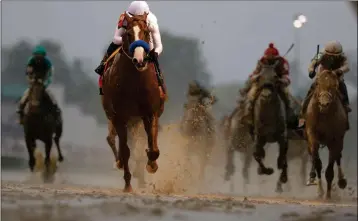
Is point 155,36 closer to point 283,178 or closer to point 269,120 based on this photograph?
point 269,120

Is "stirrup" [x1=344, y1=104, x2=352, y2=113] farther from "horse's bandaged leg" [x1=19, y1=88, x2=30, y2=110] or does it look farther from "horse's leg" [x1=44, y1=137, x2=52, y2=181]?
"horse's bandaged leg" [x1=19, y1=88, x2=30, y2=110]

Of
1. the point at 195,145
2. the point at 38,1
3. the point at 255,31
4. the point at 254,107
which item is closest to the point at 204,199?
the point at 195,145

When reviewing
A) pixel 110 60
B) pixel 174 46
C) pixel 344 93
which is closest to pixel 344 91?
pixel 344 93

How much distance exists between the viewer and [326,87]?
15.3ft

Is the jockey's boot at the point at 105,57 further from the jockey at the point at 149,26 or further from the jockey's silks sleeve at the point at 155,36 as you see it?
the jockey's silks sleeve at the point at 155,36

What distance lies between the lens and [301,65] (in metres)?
4.87

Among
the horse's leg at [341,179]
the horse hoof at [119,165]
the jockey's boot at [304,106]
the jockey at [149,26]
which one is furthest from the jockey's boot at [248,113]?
the jockey at [149,26]

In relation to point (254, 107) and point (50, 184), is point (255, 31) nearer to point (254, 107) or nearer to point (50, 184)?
point (254, 107)

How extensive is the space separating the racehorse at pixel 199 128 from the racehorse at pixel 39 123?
874 mm

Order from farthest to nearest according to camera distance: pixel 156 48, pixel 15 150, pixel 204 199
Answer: pixel 15 150 → pixel 204 199 → pixel 156 48

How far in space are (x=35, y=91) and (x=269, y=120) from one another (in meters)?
Answer: 1.68

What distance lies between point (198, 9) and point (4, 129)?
1579 mm

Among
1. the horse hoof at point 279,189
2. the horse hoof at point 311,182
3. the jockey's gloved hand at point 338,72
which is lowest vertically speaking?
the horse hoof at point 279,189

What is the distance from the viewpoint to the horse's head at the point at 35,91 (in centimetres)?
487
